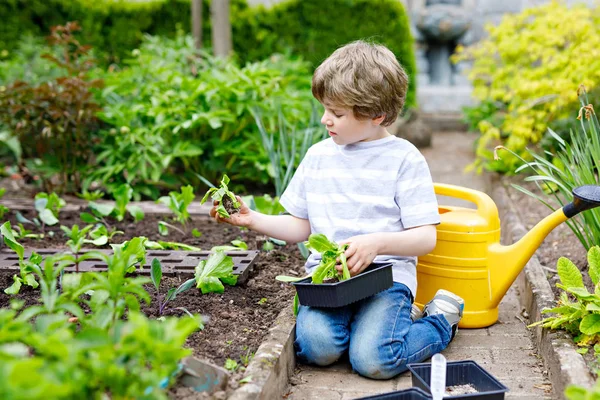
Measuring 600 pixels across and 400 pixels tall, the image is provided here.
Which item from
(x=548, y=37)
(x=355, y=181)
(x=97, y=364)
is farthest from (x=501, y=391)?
(x=548, y=37)

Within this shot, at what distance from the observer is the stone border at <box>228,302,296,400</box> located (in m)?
1.83

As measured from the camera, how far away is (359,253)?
218cm

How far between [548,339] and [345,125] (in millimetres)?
998

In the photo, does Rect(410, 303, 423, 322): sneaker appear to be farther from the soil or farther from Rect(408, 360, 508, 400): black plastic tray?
the soil

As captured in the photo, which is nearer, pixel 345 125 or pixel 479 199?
pixel 345 125

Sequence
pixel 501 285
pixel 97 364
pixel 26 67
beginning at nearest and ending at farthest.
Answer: pixel 97 364, pixel 501 285, pixel 26 67

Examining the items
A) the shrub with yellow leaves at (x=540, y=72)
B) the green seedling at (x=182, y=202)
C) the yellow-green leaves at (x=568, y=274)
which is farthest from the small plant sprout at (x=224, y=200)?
the shrub with yellow leaves at (x=540, y=72)

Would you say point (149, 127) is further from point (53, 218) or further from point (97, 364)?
point (97, 364)

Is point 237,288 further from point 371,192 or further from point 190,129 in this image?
point 190,129

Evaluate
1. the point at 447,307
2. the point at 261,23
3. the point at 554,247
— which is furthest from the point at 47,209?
the point at 261,23

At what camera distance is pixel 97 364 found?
122 centimetres

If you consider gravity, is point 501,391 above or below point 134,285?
below

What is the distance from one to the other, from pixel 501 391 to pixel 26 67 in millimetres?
4965

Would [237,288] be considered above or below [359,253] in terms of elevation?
below
